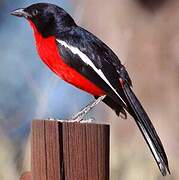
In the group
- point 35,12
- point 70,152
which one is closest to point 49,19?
point 35,12

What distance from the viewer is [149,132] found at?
2.10 metres

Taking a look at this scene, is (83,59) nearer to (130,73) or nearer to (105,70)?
(105,70)

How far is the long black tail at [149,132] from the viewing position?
1902mm

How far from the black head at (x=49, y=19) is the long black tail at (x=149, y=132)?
34 centimetres

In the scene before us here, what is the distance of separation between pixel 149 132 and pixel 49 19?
66 centimetres

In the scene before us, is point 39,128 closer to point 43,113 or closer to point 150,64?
point 43,113

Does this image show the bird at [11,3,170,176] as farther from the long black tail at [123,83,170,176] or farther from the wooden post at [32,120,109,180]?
the wooden post at [32,120,109,180]

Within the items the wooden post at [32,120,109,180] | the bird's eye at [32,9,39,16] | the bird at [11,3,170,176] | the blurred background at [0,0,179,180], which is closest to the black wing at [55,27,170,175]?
the bird at [11,3,170,176]

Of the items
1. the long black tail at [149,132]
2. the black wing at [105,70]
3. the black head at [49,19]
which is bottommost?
the long black tail at [149,132]

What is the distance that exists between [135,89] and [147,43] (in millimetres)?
298

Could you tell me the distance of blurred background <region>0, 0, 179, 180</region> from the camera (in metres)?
3.60

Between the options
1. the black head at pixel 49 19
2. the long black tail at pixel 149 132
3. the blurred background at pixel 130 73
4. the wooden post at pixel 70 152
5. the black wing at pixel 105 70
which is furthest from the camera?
the blurred background at pixel 130 73

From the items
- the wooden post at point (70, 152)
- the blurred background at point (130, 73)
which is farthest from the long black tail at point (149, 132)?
the blurred background at point (130, 73)

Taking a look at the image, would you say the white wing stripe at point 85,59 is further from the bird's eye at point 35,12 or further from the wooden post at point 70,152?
the wooden post at point 70,152
